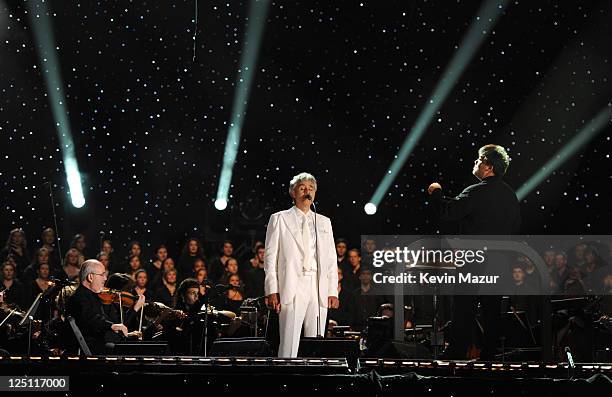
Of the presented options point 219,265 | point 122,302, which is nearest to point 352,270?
point 219,265

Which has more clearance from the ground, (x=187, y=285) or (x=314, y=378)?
(x=187, y=285)

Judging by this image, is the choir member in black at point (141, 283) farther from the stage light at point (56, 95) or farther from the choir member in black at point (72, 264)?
the stage light at point (56, 95)

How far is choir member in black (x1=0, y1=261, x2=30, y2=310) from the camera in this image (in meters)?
8.79

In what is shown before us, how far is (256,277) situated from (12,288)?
268cm

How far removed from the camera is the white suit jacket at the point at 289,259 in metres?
6.11

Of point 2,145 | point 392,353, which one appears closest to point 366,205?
point 2,145

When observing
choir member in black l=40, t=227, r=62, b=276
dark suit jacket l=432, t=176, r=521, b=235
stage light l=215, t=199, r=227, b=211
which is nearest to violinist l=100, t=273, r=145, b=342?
choir member in black l=40, t=227, r=62, b=276

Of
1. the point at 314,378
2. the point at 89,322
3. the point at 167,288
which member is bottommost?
the point at 314,378

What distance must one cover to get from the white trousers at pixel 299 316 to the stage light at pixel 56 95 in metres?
6.87

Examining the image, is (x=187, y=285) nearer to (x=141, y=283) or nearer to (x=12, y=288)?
(x=141, y=283)

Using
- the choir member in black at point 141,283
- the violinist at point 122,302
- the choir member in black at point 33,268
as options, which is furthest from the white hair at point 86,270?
the choir member in black at point 33,268

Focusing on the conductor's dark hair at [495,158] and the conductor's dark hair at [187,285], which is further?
the conductor's dark hair at [187,285]

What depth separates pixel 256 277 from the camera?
10047 mm

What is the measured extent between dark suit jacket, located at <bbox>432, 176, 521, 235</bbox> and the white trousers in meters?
1.06
